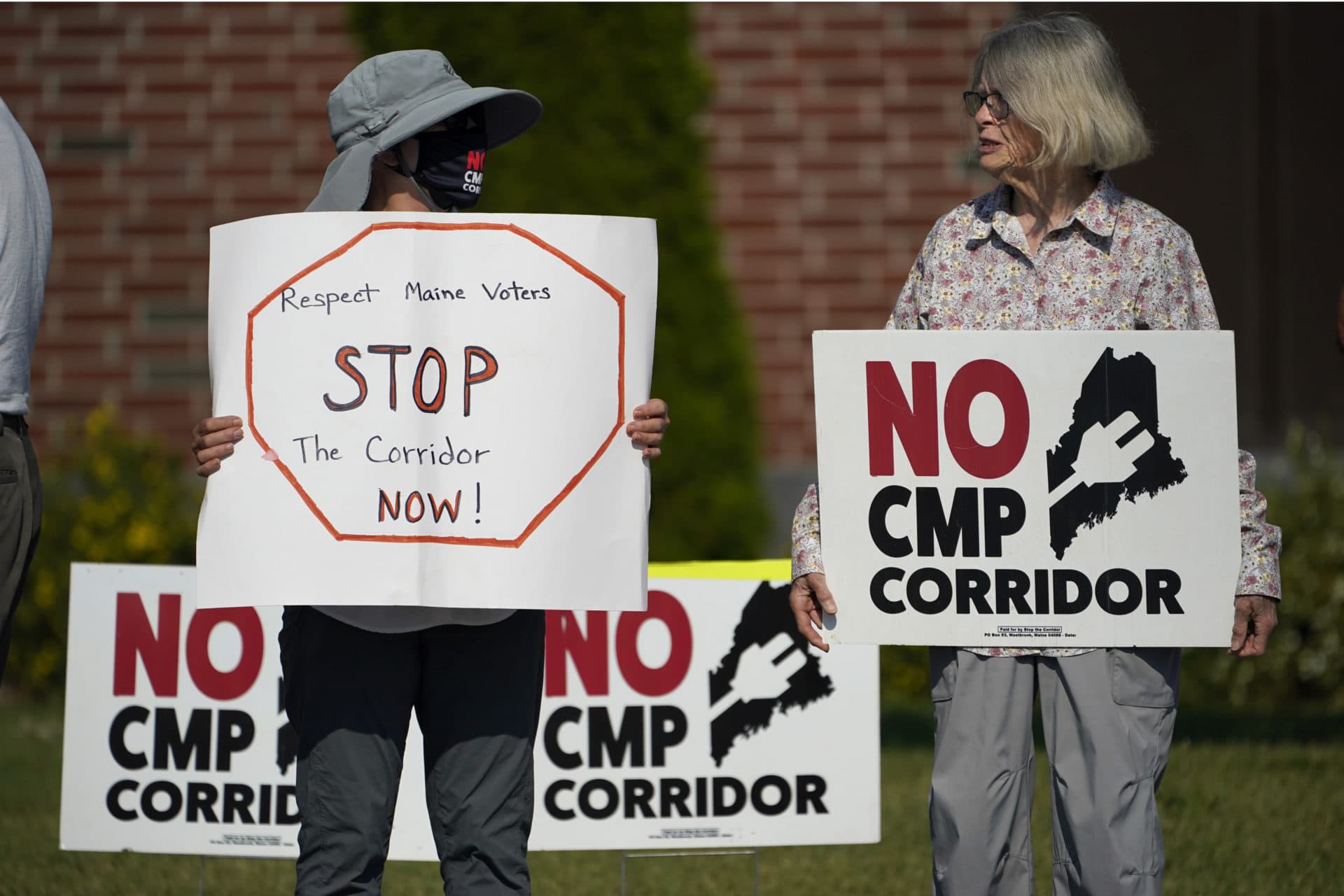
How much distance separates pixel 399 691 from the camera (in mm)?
3059

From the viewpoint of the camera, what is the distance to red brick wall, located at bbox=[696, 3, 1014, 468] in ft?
28.8

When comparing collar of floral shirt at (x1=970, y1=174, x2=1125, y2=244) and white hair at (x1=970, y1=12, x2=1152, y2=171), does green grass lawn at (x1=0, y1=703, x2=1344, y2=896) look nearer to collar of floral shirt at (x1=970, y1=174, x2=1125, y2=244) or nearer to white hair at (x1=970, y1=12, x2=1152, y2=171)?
collar of floral shirt at (x1=970, y1=174, x2=1125, y2=244)

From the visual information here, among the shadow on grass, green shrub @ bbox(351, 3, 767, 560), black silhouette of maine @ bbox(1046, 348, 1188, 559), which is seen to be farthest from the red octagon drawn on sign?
green shrub @ bbox(351, 3, 767, 560)

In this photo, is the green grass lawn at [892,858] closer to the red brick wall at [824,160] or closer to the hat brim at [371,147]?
the hat brim at [371,147]

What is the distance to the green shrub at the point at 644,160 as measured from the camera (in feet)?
25.0

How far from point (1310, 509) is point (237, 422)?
615 centimetres

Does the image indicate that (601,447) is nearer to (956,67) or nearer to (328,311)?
(328,311)

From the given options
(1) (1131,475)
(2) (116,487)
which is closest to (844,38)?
(2) (116,487)

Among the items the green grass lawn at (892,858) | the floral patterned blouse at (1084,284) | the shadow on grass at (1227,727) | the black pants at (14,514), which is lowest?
the green grass lawn at (892,858)

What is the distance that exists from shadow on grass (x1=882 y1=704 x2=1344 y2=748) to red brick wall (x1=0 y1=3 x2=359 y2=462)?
4.25 metres

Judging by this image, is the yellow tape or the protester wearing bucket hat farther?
the yellow tape

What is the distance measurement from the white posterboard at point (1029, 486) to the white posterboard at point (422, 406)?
46cm

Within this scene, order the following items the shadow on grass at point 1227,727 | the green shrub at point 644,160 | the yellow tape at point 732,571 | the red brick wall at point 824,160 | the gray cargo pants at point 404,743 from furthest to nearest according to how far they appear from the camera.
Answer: the red brick wall at point 824,160, the green shrub at point 644,160, the shadow on grass at point 1227,727, the yellow tape at point 732,571, the gray cargo pants at point 404,743

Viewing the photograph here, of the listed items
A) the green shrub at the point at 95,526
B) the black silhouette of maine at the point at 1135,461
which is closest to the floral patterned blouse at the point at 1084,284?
the black silhouette of maine at the point at 1135,461
